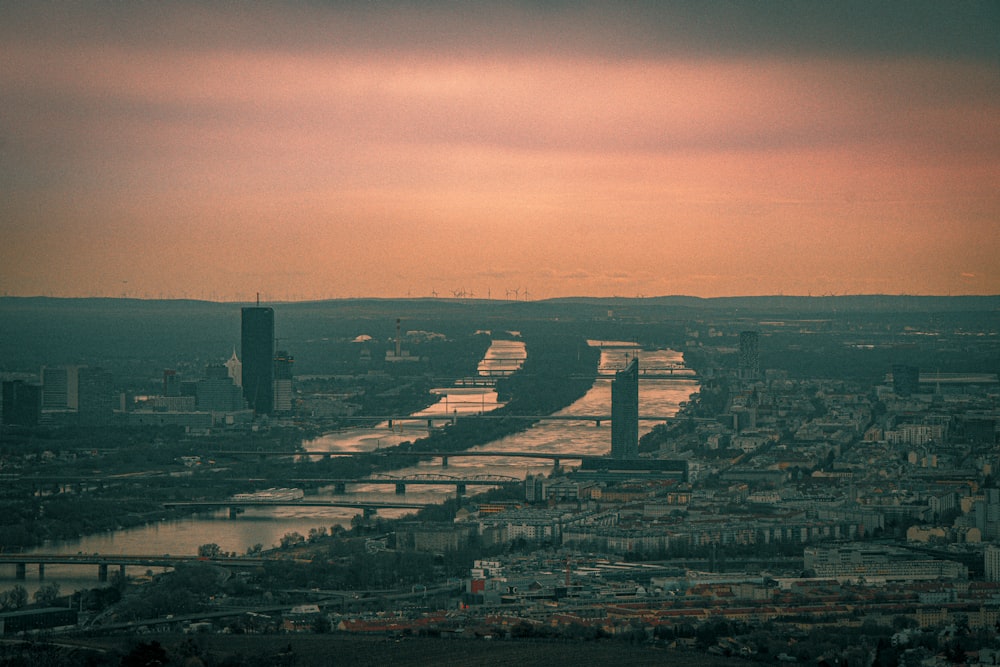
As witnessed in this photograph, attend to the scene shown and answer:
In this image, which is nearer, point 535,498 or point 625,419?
point 535,498

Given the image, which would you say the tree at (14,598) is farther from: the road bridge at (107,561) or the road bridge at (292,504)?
the road bridge at (292,504)

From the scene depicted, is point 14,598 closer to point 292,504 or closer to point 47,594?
point 47,594

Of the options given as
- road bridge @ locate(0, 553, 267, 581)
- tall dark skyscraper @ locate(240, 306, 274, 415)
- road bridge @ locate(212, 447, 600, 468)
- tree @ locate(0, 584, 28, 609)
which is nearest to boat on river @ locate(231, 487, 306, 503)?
road bridge @ locate(212, 447, 600, 468)

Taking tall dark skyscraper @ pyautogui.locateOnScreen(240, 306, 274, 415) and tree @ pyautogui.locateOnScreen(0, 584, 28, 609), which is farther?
tall dark skyscraper @ pyautogui.locateOnScreen(240, 306, 274, 415)

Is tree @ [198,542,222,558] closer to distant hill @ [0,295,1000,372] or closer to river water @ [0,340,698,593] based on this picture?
river water @ [0,340,698,593]

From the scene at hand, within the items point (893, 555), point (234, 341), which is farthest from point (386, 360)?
point (893, 555)

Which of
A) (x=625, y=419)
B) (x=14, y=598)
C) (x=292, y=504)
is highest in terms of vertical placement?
(x=625, y=419)

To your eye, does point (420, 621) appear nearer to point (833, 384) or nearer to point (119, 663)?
point (119, 663)

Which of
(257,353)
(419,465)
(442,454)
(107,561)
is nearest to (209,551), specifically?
(107,561)
